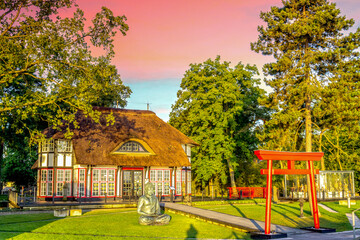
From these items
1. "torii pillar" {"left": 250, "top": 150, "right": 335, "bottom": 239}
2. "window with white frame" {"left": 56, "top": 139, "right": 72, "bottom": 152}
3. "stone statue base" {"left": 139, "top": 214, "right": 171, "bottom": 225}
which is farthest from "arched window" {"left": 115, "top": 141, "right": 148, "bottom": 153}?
"torii pillar" {"left": 250, "top": 150, "right": 335, "bottom": 239}

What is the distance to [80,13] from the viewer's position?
22.8 metres

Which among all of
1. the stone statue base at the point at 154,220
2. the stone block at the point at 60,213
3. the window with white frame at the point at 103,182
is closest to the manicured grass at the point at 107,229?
the stone statue base at the point at 154,220

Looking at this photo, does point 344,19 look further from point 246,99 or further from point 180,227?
point 180,227

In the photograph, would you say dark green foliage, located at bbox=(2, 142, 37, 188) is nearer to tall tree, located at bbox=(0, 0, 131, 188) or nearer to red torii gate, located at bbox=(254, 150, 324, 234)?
tall tree, located at bbox=(0, 0, 131, 188)

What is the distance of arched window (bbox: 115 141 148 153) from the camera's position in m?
34.3

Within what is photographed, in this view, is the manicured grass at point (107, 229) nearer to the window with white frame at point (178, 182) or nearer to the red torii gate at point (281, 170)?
the red torii gate at point (281, 170)

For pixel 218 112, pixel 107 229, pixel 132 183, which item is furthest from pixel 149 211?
pixel 218 112

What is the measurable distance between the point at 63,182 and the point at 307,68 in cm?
2299

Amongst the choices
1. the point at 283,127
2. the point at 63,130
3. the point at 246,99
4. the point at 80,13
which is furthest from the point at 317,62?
the point at 63,130

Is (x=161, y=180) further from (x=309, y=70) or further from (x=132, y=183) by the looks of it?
(x=309, y=70)

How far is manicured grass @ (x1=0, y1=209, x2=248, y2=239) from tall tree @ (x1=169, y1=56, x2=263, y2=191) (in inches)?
828

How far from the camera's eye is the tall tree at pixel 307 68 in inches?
1160

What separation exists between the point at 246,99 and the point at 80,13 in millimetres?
24583

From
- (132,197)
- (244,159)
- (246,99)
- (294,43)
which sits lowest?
(132,197)
